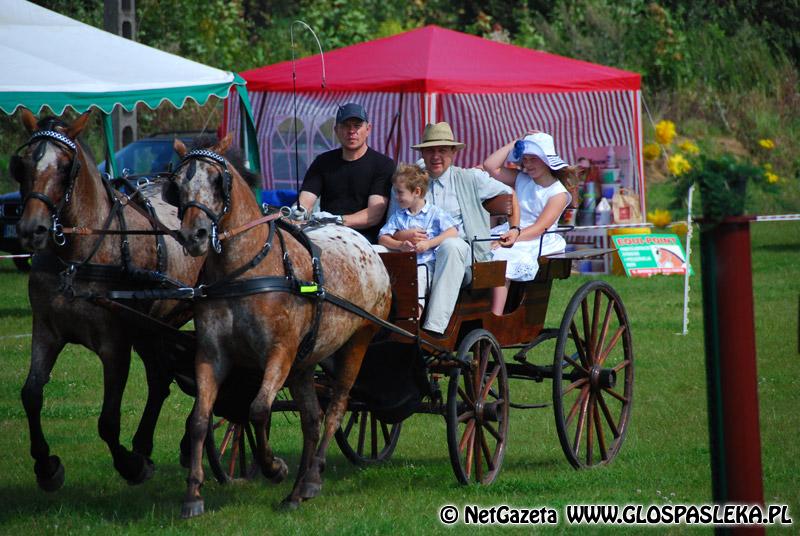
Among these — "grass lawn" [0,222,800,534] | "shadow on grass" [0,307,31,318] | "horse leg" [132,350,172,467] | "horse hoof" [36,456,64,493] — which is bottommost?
"grass lawn" [0,222,800,534]

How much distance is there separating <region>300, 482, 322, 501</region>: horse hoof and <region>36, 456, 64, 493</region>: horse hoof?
136 cm

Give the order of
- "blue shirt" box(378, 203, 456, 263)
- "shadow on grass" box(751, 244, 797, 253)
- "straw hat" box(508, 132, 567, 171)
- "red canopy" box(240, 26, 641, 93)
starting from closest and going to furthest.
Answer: "blue shirt" box(378, 203, 456, 263), "straw hat" box(508, 132, 567, 171), "red canopy" box(240, 26, 641, 93), "shadow on grass" box(751, 244, 797, 253)

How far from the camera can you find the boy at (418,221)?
6656 millimetres

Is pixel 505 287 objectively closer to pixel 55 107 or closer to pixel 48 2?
pixel 55 107

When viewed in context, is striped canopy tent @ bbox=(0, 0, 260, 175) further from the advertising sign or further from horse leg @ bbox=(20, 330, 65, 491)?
horse leg @ bbox=(20, 330, 65, 491)

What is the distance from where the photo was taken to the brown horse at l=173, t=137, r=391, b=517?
5.34 metres

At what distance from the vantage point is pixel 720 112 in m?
25.8

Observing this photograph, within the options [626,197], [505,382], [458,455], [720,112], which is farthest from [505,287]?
[720,112]

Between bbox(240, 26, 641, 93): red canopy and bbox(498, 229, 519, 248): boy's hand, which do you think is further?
bbox(240, 26, 641, 93): red canopy

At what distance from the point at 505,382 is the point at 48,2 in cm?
2141

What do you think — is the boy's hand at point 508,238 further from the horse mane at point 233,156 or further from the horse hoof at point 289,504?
the horse hoof at point 289,504

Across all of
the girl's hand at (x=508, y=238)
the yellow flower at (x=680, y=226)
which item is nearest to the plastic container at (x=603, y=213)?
the yellow flower at (x=680, y=226)

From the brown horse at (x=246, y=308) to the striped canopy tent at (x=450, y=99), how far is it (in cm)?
921

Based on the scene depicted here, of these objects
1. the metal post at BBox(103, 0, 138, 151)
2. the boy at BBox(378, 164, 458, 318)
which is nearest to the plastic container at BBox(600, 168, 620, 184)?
the metal post at BBox(103, 0, 138, 151)
